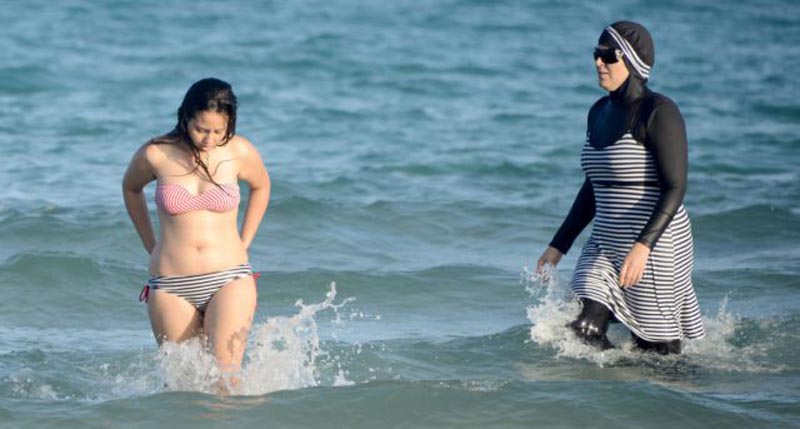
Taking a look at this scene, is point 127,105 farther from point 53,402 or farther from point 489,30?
point 53,402

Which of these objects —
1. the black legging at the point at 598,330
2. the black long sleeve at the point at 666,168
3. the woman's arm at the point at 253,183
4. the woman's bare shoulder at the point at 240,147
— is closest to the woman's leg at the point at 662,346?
the black legging at the point at 598,330

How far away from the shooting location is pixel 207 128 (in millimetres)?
5570

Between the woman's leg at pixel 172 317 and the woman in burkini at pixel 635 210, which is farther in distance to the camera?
the woman in burkini at pixel 635 210

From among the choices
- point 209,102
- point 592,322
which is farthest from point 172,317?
point 592,322

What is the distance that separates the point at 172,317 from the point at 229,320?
29 cm

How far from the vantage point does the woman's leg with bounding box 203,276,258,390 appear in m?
5.66

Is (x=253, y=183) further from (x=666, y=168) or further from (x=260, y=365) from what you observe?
(x=666, y=168)

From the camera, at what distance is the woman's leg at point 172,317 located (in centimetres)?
573

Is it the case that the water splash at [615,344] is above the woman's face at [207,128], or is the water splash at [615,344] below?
below

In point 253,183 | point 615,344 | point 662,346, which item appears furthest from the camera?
point 615,344

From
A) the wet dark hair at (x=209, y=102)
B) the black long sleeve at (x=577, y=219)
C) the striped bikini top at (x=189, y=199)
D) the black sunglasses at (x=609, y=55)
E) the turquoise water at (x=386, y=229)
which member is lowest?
the turquoise water at (x=386, y=229)

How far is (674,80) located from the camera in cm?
2256

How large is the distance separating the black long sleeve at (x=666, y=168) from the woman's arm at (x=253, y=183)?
6.06 feet

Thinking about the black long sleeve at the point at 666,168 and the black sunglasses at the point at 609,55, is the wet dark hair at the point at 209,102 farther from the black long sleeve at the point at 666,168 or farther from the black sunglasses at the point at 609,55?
the black long sleeve at the point at 666,168
